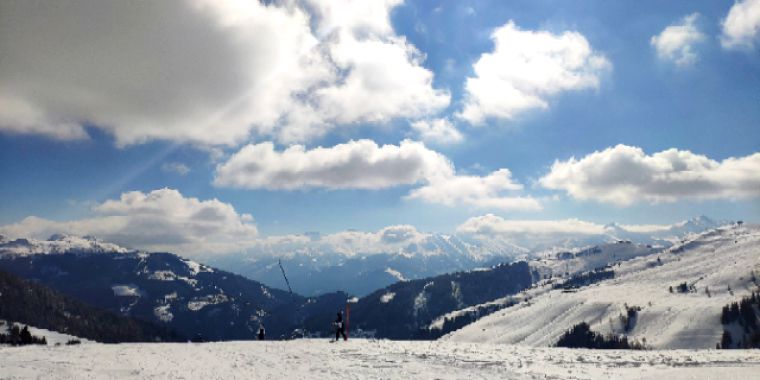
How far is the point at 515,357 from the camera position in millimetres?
29547

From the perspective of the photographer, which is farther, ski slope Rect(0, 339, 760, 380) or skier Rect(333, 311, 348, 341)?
skier Rect(333, 311, 348, 341)

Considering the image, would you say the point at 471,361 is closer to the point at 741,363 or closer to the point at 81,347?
the point at 741,363

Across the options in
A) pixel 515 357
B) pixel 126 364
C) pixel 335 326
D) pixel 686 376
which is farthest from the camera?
pixel 335 326

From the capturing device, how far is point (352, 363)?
1045 inches

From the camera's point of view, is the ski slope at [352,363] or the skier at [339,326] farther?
the skier at [339,326]

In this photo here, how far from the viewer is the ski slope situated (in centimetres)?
2292

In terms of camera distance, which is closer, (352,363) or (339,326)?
(352,363)

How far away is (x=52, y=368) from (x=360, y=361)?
1598 cm

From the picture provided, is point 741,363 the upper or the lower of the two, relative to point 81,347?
lower

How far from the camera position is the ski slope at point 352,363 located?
22.9 meters

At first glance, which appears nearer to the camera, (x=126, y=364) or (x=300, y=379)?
(x=300, y=379)

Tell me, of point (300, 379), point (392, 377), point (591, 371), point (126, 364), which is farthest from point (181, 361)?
point (591, 371)

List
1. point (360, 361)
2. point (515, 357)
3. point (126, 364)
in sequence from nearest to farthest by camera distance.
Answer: point (126, 364) → point (360, 361) → point (515, 357)

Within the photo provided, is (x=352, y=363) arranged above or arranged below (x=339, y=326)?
below
